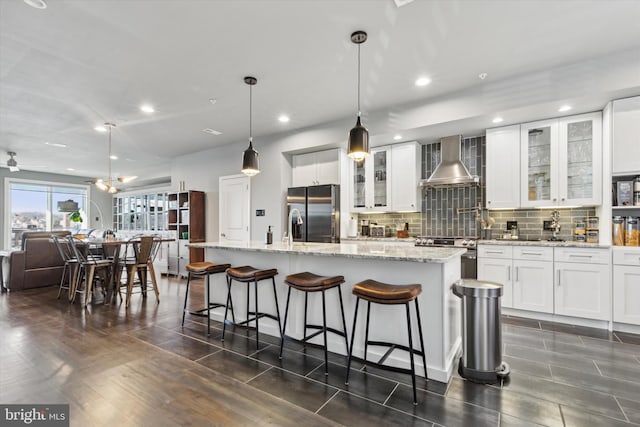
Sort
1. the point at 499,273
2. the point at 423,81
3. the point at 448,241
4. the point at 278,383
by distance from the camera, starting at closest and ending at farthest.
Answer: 1. the point at 278,383
2. the point at 423,81
3. the point at 499,273
4. the point at 448,241

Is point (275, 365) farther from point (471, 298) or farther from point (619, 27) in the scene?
point (619, 27)

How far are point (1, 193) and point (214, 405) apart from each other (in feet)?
35.1

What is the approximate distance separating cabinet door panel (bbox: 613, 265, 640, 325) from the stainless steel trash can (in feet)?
6.40

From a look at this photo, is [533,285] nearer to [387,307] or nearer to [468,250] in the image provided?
[468,250]

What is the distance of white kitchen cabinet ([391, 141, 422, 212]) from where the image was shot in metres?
4.68

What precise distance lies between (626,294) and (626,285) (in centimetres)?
9

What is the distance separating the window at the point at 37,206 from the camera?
28.6ft

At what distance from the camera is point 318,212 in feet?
16.5

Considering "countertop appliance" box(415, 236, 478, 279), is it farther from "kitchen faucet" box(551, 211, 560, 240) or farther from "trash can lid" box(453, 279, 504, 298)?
"trash can lid" box(453, 279, 504, 298)

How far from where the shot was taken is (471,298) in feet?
7.48

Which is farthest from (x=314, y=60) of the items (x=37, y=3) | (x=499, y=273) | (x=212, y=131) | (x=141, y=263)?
(x=141, y=263)

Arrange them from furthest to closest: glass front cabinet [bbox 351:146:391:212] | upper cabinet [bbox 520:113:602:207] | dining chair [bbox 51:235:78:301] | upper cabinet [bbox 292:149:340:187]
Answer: upper cabinet [bbox 292:149:340:187], glass front cabinet [bbox 351:146:391:212], dining chair [bbox 51:235:78:301], upper cabinet [bbox 520:113:602:207]

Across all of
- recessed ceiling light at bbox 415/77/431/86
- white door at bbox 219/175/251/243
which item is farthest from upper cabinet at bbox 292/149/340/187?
recessed ceiling light at bbox 415/77/431/86

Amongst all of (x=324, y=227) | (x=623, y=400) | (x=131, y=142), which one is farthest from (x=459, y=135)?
(x=131, y=142)
